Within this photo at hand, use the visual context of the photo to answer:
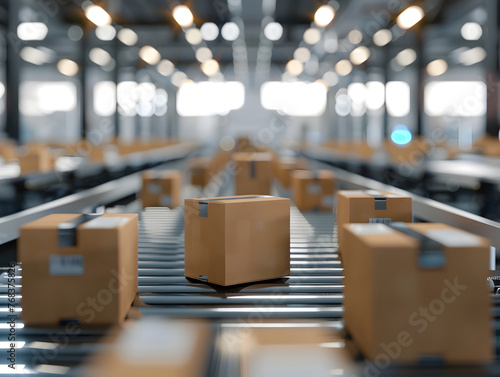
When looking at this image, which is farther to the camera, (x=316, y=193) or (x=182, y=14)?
(x=182, y=14)

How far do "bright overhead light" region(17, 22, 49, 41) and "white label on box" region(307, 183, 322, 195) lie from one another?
12540 millimetres

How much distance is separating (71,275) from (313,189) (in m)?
4.26

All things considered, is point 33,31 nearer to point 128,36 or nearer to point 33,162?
point 128,36

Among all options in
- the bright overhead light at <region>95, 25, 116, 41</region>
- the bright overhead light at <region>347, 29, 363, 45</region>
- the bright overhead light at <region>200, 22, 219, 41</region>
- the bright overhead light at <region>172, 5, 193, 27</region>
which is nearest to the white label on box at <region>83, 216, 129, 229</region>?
the bright overhead light at <region>172, 5, 193, 27</region>

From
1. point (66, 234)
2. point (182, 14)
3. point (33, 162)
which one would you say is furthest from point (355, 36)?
point (66, 234)

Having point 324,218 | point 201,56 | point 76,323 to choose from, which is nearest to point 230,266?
point 76,323

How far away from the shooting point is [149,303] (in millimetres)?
2947

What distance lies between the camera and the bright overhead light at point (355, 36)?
1566cm

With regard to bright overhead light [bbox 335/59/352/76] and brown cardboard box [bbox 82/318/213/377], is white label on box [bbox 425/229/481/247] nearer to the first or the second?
brown cardboard box [bbox 82/318/213/377]

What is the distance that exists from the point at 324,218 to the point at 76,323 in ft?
12.2

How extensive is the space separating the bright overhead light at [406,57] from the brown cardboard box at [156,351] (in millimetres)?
19433

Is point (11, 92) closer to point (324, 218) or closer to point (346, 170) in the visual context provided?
point (346, 170)

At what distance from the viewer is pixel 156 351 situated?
2.17 metres

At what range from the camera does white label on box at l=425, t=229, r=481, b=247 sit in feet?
7.34
